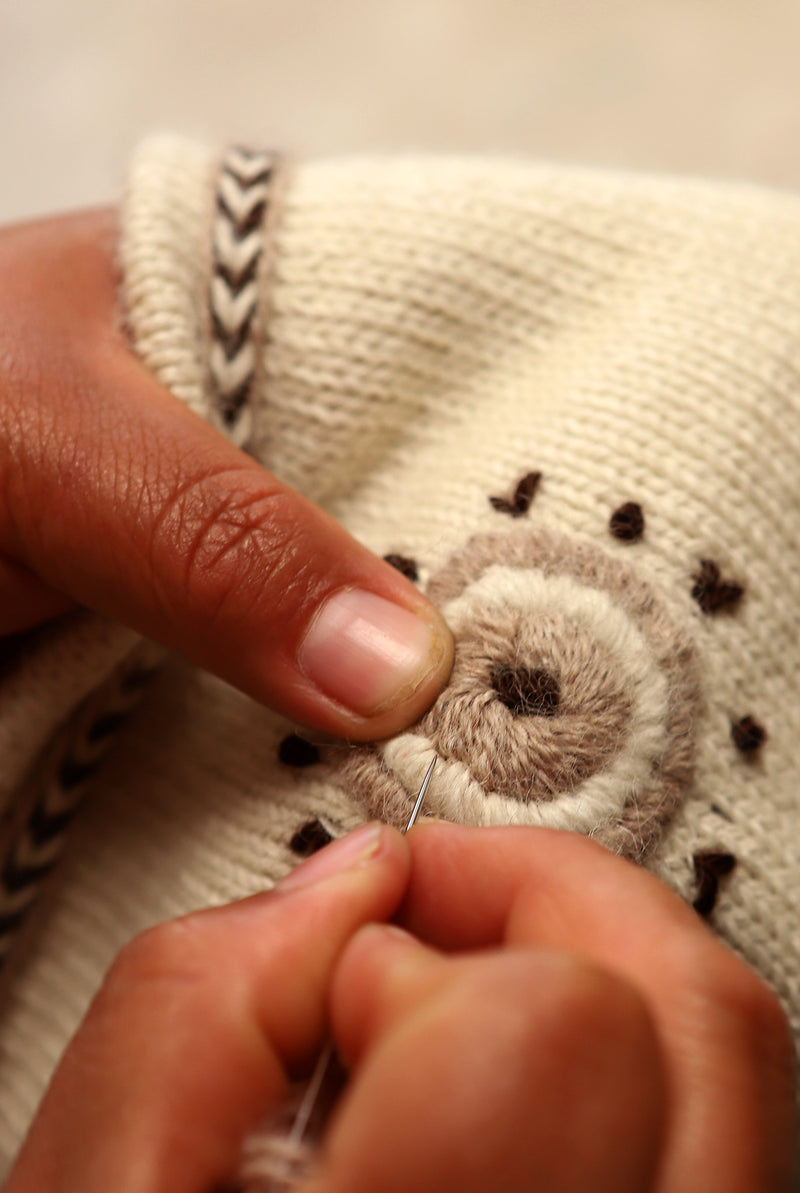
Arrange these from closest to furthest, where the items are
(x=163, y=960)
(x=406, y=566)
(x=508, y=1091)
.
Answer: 1. (x=508, y=1091)
2. (x=163, y=960)
3. (x=406, y=566)

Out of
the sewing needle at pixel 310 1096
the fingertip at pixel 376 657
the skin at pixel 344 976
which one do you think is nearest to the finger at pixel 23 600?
the skin at pixel 344 976

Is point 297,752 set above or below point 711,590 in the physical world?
below

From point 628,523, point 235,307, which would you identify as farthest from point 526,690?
point 235,307

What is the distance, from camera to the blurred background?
133 cm

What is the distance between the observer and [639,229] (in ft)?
2.60

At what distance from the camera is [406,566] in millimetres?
719

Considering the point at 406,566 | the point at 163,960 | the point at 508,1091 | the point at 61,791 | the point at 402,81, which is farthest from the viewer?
the point at 402,81

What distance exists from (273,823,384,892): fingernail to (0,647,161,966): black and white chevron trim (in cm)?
37

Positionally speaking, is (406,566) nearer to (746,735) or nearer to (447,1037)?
(746,735)

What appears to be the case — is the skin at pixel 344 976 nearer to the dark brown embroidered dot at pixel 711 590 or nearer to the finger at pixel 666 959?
the finger at pixel 666 959

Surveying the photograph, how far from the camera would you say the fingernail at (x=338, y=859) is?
0.50 m

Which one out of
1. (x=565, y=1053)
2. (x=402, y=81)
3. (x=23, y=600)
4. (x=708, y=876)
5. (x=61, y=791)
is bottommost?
(x=61, y=791)

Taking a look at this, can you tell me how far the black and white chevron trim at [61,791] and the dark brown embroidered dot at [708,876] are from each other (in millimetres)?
483

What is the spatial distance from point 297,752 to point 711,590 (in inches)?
12.6
